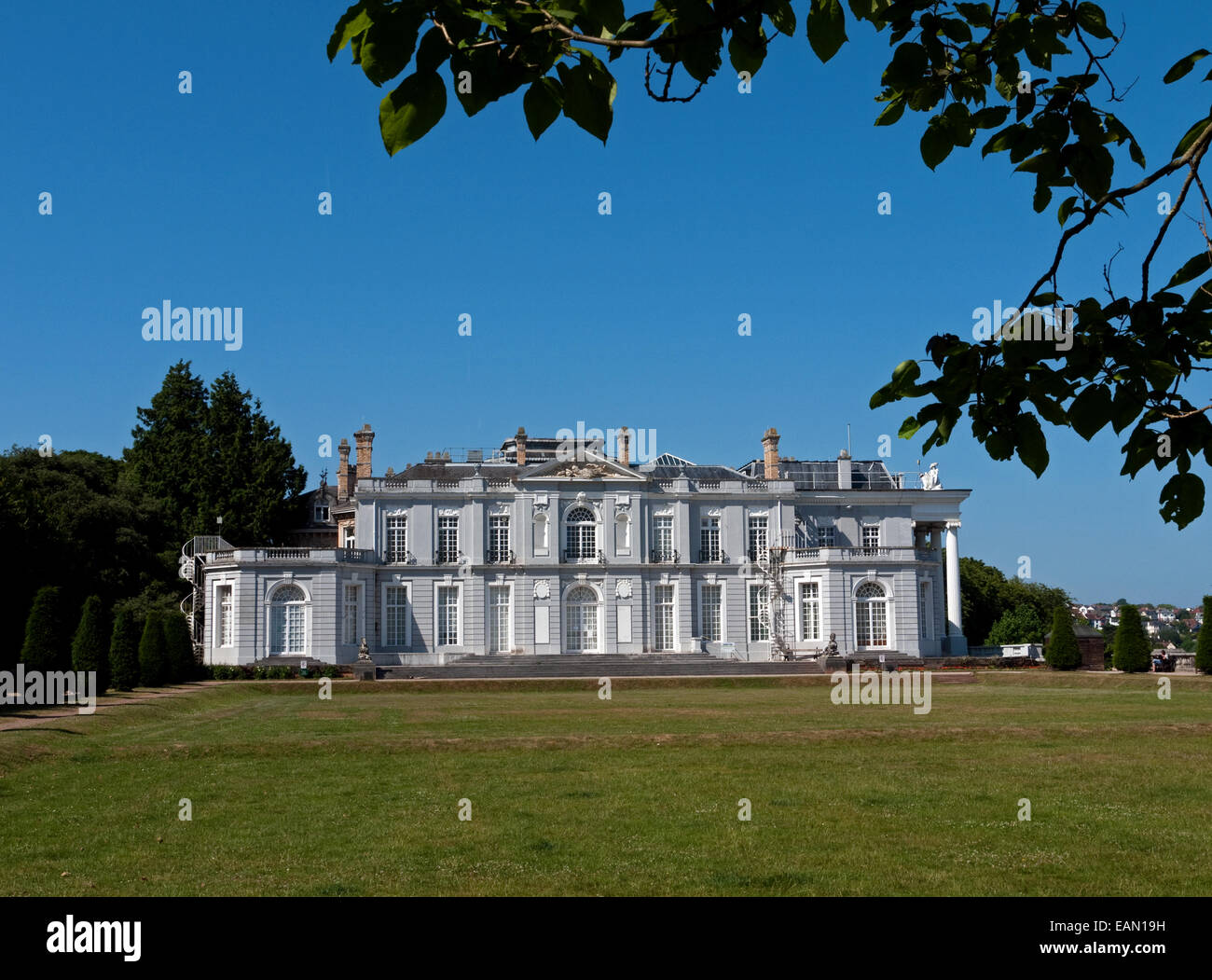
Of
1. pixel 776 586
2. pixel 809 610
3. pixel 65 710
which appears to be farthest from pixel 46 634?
pixel 809 610

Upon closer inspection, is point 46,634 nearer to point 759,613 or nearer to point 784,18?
point 784,18

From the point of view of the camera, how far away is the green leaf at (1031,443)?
4.38 metres

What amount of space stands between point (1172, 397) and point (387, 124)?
10.1 ft

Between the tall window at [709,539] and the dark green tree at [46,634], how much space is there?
109 ft

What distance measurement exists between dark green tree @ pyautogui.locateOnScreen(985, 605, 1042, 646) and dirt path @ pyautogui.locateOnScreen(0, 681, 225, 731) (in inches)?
1640

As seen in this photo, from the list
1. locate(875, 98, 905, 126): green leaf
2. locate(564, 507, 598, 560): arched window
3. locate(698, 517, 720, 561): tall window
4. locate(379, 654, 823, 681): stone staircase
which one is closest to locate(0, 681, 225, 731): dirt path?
locate(379, 654, 823, 681): stone staircase

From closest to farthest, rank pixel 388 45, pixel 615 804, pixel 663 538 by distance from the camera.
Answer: pixel 388 45
pixel 615 804
pixel 663 538

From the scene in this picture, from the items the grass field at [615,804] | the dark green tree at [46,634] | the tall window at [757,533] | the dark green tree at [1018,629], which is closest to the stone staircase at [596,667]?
the tall window at [757,533]

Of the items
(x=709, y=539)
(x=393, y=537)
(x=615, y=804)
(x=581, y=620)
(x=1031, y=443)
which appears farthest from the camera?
(x=709, y=539)

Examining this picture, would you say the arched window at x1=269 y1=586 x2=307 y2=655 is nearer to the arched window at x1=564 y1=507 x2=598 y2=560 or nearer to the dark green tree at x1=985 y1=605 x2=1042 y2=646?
the arched window at x1=564 y1=507 x2=598 y2=560

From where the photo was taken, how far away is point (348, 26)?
3.13 m

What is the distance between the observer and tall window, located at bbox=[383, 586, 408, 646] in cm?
5631

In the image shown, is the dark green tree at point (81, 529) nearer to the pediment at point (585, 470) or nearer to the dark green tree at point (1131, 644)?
the pediment at point (585, 470)

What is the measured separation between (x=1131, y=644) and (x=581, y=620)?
82.2ft
